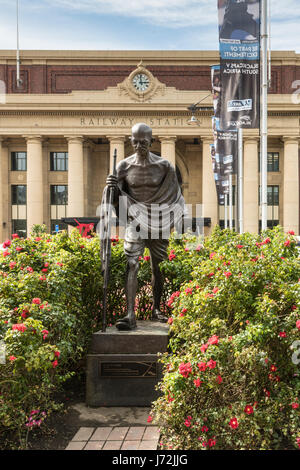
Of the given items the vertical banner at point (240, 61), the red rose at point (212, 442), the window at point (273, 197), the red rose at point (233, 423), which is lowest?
the red rose at point (212, 442)

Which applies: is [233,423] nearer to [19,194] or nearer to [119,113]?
[119,113]

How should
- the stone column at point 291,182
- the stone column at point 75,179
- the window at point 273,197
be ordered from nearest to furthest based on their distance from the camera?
1. the stone column at point 75,179
2. the stone column at point 291,182
3. the window at point 273,197

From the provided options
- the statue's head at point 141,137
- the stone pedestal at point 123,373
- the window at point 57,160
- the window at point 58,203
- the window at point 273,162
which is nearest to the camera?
the stone pedestal at point 123,373

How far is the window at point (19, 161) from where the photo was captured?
151ft

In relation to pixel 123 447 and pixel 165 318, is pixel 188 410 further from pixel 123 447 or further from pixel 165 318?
pixel 165 318

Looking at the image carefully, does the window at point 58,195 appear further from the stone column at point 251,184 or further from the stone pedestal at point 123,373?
the stone pedestal at point 123,373

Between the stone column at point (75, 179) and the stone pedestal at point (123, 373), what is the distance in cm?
3768

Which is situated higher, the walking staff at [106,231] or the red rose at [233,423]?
the walking staff at [106,231]

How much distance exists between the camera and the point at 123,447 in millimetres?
4246

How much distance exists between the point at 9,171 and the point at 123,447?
44.8 m

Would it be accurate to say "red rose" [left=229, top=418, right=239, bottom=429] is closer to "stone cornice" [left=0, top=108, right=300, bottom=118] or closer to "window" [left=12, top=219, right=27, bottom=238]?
"stone cornice" [left=0, top=108, right=300, bottom=118]

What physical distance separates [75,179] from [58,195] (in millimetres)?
4418

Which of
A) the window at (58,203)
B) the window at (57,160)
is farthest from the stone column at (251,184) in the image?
the window at (57,160)

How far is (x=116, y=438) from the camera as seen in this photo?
4.47 meters
